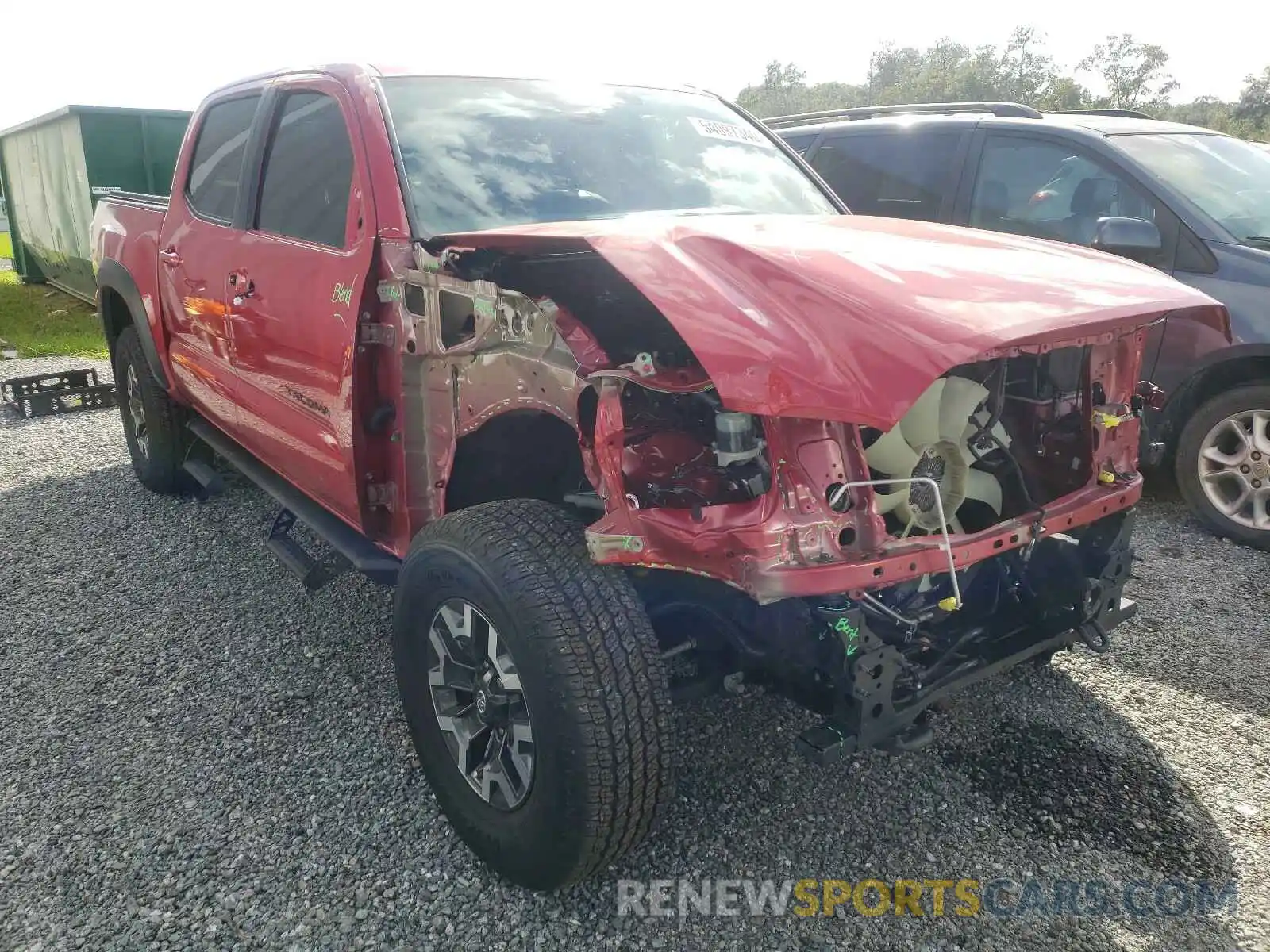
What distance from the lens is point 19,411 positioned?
281 inches

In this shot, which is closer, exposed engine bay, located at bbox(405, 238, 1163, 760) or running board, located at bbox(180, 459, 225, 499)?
exposed engine bay, located at bbox(405, 238, 1163, 760)

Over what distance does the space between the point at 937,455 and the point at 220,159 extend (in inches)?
126

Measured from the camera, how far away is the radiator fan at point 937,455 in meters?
2.24

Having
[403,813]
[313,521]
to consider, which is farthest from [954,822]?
[313,521]

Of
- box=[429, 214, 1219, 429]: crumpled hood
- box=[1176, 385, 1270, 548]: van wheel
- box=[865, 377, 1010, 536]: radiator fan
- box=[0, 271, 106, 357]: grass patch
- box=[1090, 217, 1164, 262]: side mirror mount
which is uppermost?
box=[429, 214, 1219, 429]: crumpled hood

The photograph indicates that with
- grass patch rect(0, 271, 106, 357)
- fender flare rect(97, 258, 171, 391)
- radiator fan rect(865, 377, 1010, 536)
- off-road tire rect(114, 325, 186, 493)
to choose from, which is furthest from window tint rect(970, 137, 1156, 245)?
grass patch rect(0, 271, 106, 357)

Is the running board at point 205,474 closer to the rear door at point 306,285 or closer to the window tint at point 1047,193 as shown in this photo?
the rear door at point 306,285

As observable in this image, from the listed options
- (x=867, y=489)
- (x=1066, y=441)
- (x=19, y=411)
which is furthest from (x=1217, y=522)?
(x=19, y=411)

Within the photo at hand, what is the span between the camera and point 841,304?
1791 millimetres

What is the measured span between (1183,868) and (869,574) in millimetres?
1297

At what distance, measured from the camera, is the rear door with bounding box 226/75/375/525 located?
110 inches

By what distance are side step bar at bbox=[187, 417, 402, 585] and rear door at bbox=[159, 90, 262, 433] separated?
0.13 meters

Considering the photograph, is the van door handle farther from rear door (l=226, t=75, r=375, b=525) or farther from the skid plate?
the skid plate

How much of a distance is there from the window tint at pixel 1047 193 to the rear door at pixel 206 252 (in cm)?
370
